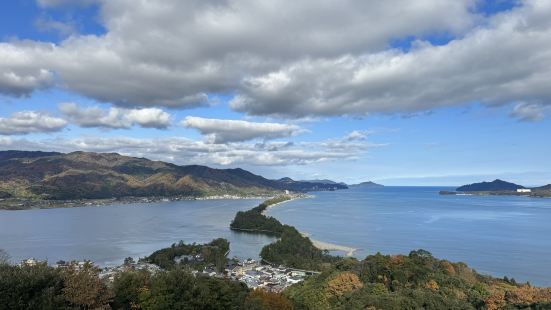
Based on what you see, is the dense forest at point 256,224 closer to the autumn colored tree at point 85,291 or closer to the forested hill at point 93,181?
the autumn colored tree at point 85,291

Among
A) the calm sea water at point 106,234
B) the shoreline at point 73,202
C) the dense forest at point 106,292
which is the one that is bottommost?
the calm sea water at point 106,234

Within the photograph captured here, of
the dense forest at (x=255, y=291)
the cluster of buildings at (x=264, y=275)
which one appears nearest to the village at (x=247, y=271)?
the cluster of buildings at (x=264, y=275)

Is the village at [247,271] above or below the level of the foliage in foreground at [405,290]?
below

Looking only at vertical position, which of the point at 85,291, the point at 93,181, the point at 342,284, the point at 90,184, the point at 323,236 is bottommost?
the point at 323,236

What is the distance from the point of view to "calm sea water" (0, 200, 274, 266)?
51156 millimetres

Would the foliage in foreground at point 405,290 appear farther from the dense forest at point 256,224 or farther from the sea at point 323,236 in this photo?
the dense forest at point 256,224

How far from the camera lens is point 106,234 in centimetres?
6688

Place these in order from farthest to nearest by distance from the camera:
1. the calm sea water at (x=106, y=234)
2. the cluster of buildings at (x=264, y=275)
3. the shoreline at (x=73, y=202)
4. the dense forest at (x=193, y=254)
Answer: the shoreline at (x=73, y=202)
the calm sea water at (x=106, y=234)
the dense forest at (x=193, y=254)
the cluster of buildings at (x=264, y=275)

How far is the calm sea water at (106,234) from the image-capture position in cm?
5116

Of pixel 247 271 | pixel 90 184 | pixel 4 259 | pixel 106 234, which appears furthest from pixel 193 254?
pixel 90 184

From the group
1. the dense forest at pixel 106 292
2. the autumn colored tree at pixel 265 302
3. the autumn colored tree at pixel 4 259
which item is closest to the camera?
the dense forest at pixel 106 292

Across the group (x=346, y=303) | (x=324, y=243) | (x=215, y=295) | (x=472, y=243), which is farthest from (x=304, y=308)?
(x=472, y=243)

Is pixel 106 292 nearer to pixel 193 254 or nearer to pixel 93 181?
pixel 193 254

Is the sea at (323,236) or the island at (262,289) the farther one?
the sea at (323,236)
